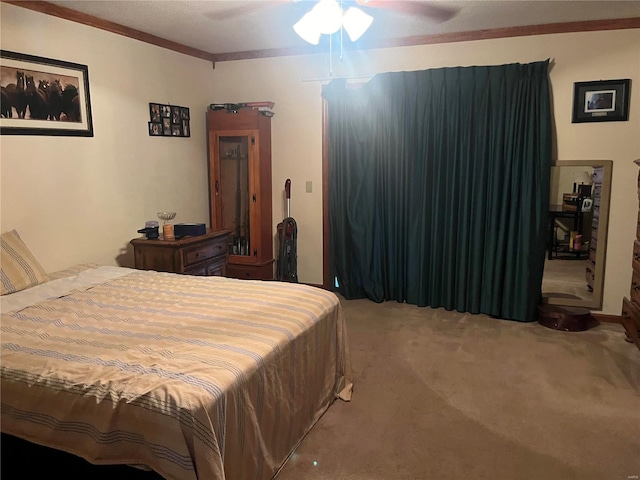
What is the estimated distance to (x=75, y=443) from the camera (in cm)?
164

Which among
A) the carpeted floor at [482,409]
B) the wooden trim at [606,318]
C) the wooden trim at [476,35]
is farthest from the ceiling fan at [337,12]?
the wooden trim at [606,318]

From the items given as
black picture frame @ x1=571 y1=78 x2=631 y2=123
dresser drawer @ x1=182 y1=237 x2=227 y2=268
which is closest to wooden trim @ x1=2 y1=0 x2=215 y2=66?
dresser drawer @ x1=182 y1=237 x2=227 y2=268

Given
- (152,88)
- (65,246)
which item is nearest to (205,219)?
(152,88)

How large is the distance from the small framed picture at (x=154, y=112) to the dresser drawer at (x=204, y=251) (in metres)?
1.19

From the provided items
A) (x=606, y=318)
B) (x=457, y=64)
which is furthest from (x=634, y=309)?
(x=457, y=64)

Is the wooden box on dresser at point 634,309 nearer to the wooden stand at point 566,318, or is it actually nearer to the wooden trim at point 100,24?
the wooden stand at point 566,318

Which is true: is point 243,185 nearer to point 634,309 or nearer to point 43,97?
point 43,97

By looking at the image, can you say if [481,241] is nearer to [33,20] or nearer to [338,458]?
[338,458]

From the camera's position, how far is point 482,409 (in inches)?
107

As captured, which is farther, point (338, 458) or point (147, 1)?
point (147, 1)

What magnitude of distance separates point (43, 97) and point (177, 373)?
8.06 ft

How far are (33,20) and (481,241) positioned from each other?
3724 mm

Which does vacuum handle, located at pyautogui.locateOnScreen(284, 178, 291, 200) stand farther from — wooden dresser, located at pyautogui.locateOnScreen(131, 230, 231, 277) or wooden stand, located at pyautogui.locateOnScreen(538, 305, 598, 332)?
wooden stand, located at pyautogui.locateOnScreen(538, 305, 598, 332)

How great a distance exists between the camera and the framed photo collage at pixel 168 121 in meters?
4.24
